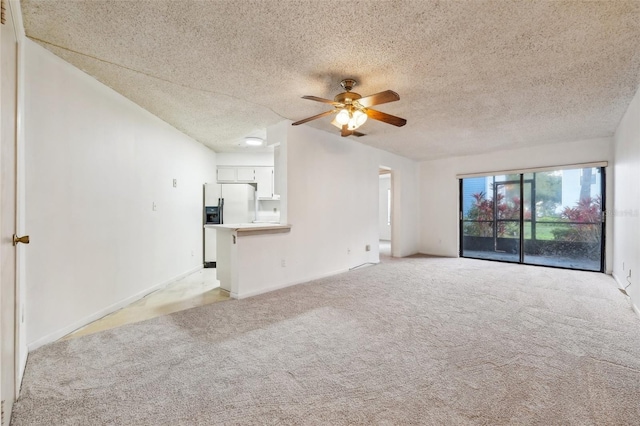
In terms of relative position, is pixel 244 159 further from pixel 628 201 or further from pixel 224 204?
pixel 628 201

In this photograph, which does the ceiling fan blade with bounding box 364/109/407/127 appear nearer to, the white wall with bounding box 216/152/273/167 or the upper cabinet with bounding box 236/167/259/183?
the white wall with bounding box 216/152/273/167

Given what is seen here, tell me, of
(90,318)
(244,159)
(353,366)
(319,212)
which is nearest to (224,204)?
(244,159)

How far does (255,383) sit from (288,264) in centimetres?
232

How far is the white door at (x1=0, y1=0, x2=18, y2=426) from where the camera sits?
1.27 meters

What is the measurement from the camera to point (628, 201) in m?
3.48

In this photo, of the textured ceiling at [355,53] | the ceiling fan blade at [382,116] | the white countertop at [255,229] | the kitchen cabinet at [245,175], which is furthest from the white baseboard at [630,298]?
the kitchen cabinet at [245,175]

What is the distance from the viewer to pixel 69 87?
98.7 inches

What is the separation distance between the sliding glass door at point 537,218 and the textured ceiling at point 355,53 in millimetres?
2033

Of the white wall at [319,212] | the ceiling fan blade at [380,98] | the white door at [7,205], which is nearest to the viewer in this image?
the white door at [7,205]

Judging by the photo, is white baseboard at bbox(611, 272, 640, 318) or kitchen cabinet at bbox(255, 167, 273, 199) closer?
white baseboard at bbox(611, 272, 640, 318)

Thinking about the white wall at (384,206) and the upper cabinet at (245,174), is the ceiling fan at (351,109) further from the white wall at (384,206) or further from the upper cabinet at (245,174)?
the white wall at (384,206)

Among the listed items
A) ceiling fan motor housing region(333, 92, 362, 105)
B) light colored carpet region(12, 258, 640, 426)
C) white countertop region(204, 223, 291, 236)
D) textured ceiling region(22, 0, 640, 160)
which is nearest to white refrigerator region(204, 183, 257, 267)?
white countertop region(204, 223, 291, 236)

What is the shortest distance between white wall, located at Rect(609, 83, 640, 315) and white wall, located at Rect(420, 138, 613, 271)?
551 mm

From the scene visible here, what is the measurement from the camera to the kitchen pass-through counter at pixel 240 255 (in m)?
3.49
